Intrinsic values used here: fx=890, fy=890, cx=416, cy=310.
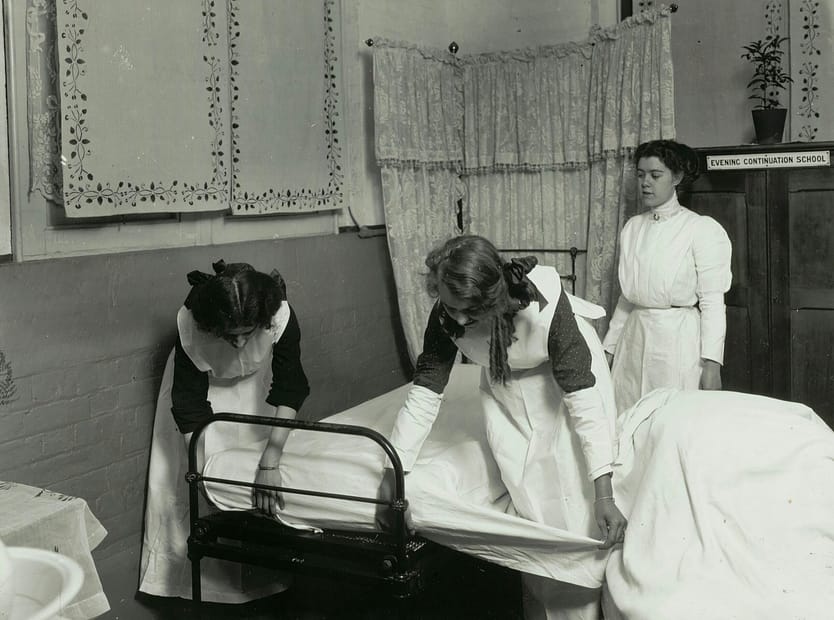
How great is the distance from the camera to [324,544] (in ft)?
9.62

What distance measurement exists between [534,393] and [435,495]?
1.52 feet

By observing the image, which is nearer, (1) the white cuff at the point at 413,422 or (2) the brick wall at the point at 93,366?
(1) the white cuff at the point at 413,422

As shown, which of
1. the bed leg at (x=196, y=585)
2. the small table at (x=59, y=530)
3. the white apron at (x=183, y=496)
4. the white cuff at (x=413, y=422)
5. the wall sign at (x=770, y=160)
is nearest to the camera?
the small table at (x=59, y=530)

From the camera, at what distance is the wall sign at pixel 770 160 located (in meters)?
4.51

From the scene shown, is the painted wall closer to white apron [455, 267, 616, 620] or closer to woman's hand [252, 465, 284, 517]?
white apron [455, 267, 616, 620]

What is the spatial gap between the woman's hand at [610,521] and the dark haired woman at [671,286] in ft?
5.63

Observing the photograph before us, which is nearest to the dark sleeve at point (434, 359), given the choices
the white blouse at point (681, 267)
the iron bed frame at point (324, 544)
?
the iron bed frame at point (324, 544)

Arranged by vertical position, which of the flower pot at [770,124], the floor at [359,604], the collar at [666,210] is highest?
the flower pot at [770,124]

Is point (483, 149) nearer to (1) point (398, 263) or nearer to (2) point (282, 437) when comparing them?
(1) point (398, 263)

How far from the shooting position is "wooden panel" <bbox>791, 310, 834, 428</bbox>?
4633 millimetres

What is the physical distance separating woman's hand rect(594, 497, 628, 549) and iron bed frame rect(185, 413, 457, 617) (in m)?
0.59

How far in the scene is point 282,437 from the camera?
308 cm

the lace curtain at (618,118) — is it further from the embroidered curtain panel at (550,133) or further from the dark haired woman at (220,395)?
the dark haired woman at (220,395)

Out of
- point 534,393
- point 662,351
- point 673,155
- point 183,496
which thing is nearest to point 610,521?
point 534,393
